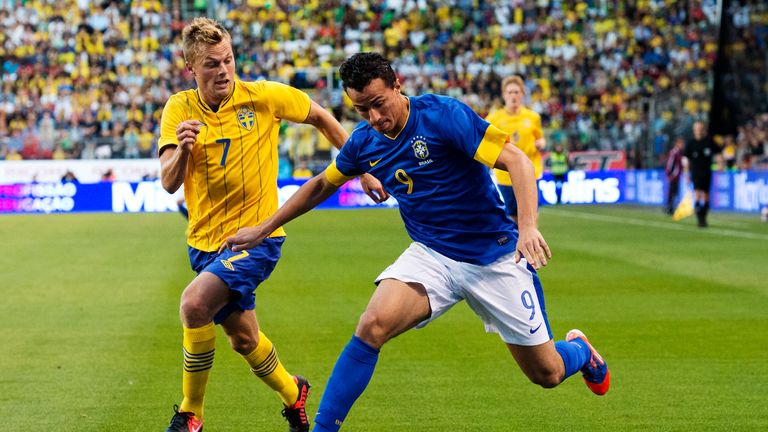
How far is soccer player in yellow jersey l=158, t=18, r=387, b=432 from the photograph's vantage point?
18.4ft

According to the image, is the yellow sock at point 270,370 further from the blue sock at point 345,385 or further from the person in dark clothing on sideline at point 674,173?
the person in dark clothing on sideline at point 674,173

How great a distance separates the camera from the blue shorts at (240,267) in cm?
561

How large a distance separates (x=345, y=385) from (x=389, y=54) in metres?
35.1

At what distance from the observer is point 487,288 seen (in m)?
5.37

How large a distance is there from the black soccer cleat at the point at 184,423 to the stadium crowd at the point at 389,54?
2619 cm

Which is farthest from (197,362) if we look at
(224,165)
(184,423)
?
(224,165)

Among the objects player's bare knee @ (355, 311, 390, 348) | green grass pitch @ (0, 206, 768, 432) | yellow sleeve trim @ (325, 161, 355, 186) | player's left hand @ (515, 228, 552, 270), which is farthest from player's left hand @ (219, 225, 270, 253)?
player's left hand @ (515, 228, 552, 270)

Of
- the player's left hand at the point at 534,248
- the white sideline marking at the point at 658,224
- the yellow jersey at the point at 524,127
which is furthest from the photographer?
the white sideline marking at the point at 658,224

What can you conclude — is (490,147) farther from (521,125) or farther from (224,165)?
(521,125)

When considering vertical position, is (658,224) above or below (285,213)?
below

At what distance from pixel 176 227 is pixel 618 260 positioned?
11308 mm

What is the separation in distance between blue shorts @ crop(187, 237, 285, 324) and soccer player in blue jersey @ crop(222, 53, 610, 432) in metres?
0.11

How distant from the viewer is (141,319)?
34.0 ft

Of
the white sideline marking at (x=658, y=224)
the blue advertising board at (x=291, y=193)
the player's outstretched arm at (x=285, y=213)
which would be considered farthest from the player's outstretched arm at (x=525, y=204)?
the blue advertising board at (x=291, y=193)
